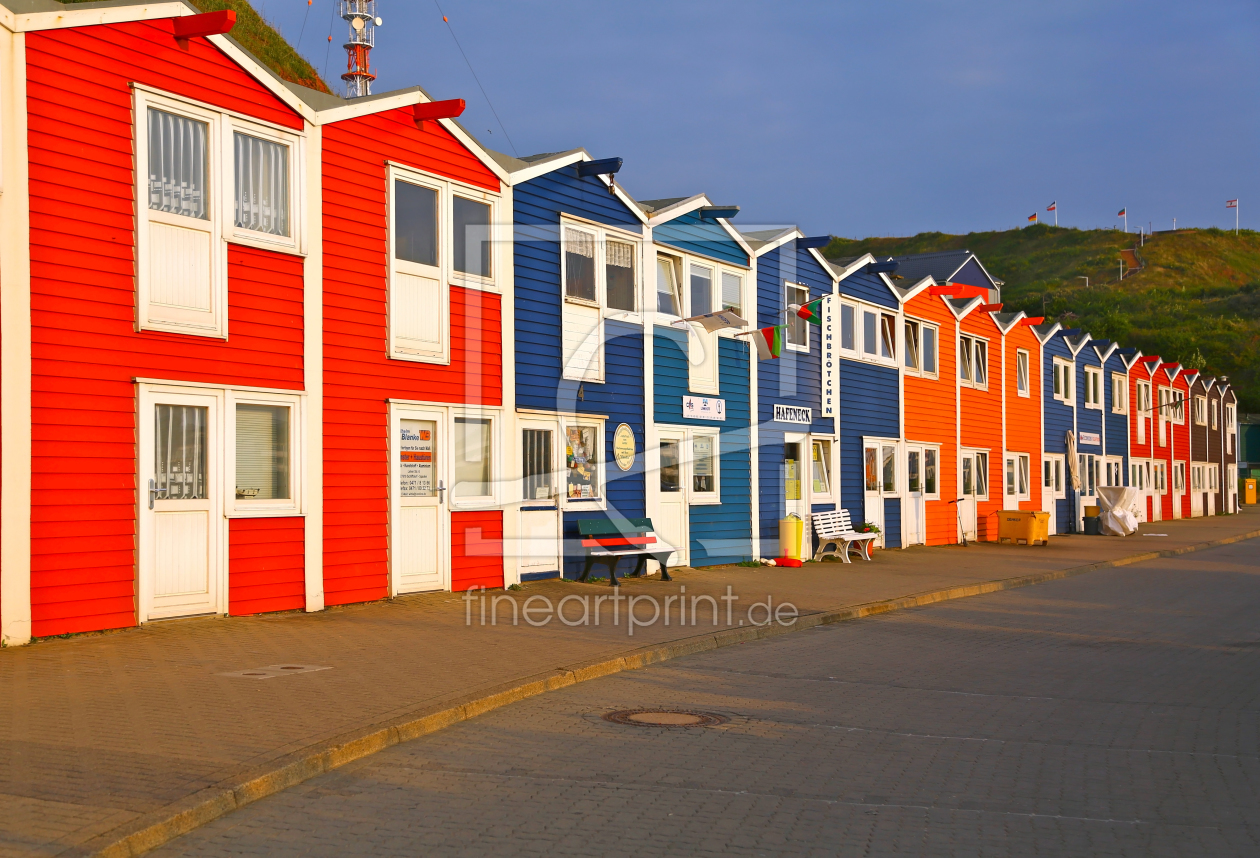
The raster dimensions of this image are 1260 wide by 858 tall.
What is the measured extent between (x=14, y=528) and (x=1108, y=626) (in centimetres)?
1230

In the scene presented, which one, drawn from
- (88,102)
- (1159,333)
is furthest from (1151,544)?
(1159,333)

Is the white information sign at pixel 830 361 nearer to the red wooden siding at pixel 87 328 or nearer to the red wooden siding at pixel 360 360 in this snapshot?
the red wooden siding at pixel 360 360

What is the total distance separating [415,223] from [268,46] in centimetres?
2365

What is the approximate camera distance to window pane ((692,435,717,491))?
833 inches

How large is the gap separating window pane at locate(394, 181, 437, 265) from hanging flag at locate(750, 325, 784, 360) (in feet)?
26.8

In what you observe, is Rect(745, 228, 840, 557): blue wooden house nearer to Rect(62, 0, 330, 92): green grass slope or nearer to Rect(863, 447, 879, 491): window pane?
Rect(863, 447, 879, 491): window pane

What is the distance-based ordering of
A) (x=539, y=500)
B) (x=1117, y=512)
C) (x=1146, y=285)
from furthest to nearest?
(x=1146, y=285)
(x=1117, y=512)
(x=539, y=500)

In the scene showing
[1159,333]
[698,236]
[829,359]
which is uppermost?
[1159,333]

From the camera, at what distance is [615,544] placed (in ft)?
59.5

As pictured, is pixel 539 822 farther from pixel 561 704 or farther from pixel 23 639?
pixel 23 639

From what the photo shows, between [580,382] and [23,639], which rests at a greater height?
[580,382]

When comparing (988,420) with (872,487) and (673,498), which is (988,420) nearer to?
(872,487)

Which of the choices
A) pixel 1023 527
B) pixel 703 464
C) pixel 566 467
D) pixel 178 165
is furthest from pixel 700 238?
pixel 1023 527

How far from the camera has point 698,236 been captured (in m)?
21.4
